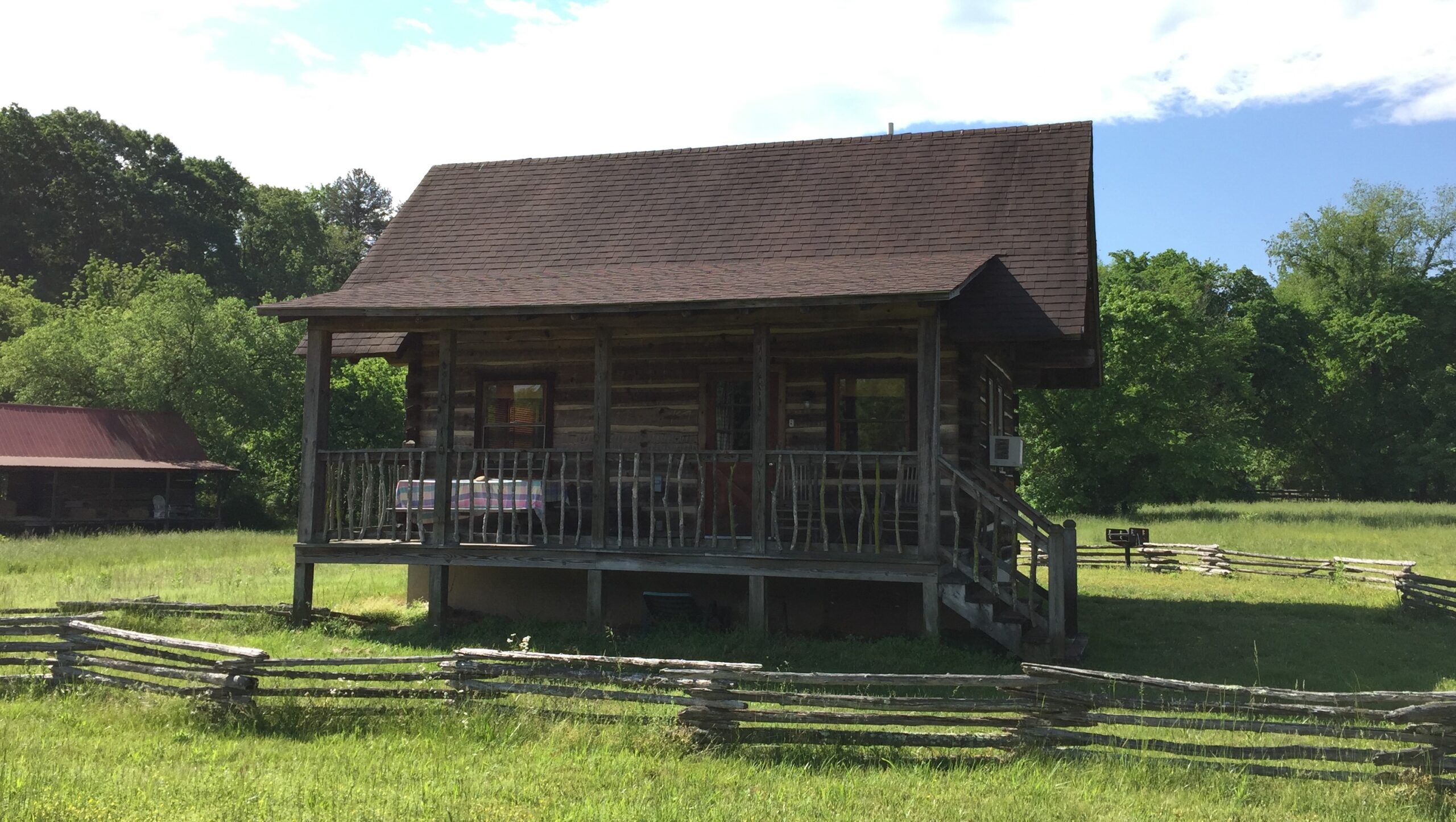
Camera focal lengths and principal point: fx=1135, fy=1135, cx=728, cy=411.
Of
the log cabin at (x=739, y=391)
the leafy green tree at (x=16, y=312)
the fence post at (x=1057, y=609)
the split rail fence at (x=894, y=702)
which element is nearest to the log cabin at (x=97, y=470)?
the leafy green tree at (x=16, y=312)

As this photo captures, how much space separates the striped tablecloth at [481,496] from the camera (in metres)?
13.7

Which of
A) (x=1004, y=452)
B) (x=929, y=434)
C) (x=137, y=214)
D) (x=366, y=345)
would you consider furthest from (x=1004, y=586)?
(x=137, y=214)

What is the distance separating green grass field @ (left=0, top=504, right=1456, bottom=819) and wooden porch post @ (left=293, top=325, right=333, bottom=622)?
0.57 m

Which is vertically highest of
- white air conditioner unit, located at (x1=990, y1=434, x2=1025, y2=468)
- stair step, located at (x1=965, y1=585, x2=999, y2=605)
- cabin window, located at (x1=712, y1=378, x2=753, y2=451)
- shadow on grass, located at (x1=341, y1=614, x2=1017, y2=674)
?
cabin window, located at (x1=712, y1=378, x2=753, y2=451)

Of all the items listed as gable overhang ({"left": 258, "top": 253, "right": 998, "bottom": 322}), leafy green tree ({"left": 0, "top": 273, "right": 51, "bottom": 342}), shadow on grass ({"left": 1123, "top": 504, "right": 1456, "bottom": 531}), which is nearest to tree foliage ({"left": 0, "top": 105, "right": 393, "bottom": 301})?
leafy green tree ({"left": 0, "top": 273, "right": 51, "bottom": 342})

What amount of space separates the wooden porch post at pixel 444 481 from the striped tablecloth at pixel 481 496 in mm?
151

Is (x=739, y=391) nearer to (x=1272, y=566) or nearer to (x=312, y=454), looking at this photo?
(x=312, y=454)

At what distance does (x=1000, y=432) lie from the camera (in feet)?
57.7

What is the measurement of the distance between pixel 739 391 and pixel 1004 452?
3.77 meters

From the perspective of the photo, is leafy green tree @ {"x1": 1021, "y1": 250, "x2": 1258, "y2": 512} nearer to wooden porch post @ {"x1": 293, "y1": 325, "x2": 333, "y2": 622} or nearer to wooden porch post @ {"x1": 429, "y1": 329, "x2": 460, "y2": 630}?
wooden porch post @ {"x1": 429, "y1": 329, "x2": 460, "y2": 630}

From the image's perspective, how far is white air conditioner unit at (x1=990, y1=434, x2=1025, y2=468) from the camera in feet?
51.3

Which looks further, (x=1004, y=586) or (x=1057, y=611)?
(x=1004, y=586)

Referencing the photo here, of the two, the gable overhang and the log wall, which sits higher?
the gable overhang

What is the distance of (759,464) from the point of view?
12953 millimetres
